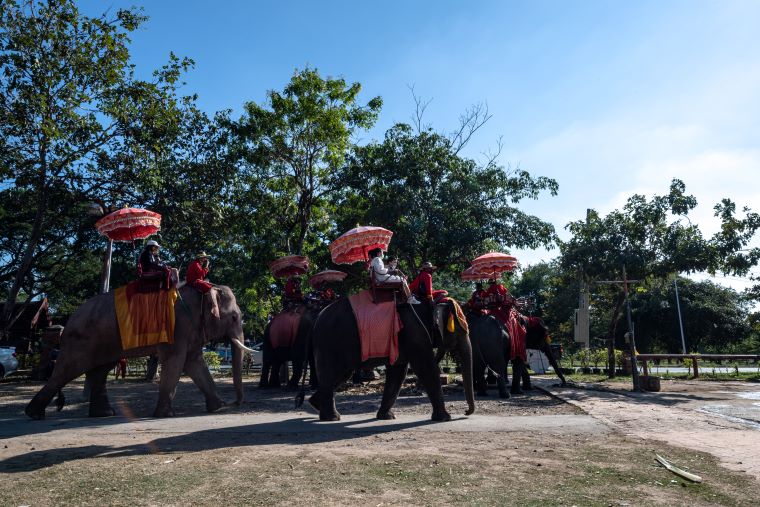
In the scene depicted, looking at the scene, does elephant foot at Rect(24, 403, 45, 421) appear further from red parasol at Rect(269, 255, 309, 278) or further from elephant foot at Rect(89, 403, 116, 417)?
red parasol at Rect(269, 255, 309, 278)

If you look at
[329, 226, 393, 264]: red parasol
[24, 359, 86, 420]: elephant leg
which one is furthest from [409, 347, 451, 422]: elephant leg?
[24, 359, 86, 420]: elephant leg

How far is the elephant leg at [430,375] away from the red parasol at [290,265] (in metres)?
7.34

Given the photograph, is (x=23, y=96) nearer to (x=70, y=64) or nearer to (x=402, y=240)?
(x=70, y=64)

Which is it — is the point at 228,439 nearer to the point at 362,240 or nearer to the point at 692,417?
the point at 362,240

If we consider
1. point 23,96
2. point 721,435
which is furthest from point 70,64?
point 721,435

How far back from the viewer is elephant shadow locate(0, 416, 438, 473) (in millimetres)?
6352

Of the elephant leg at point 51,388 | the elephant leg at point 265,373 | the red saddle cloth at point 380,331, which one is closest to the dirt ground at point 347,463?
the elephant leg at point 51,388

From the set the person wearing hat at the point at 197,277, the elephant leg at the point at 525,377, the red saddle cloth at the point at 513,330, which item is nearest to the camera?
the person wearing hat at the point at 197,277

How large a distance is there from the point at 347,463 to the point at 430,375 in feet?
10.8

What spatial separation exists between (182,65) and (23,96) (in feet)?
13.7

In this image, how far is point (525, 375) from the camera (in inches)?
598

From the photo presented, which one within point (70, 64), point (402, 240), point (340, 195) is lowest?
point (402, 240)

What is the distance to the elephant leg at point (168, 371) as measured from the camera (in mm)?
9789

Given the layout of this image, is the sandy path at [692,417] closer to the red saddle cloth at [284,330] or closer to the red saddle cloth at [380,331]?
the red saddle cloth at [380,331]
